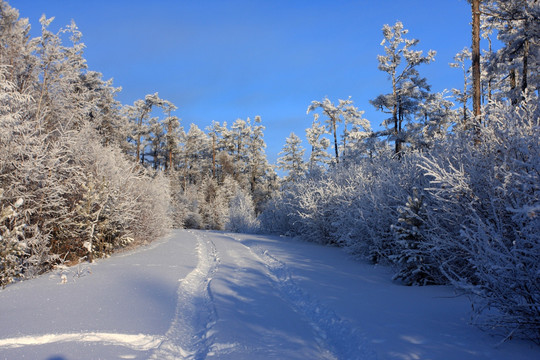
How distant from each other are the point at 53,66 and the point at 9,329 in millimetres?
14337

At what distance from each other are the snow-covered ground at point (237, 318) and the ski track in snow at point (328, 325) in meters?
0.02

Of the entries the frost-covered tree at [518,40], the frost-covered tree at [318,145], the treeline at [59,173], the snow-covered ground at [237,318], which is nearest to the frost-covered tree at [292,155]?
the frost-covered tree at [318,145]

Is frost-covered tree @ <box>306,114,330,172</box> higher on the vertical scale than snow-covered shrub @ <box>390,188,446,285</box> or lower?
higher

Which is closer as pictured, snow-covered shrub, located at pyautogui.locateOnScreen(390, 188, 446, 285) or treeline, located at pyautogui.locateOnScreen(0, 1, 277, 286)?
snow-covered shrub, located at pyautogui.locateOnScreen(390, 188, 446, 285)

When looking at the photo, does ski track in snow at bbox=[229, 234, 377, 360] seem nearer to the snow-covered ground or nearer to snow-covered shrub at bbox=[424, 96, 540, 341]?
the snow-covered ground

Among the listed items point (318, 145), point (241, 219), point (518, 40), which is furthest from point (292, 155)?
point (518, 40)

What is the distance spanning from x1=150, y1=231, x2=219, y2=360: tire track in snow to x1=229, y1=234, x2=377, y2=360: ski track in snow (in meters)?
1.57

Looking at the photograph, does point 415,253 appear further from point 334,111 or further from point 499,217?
point 334,111

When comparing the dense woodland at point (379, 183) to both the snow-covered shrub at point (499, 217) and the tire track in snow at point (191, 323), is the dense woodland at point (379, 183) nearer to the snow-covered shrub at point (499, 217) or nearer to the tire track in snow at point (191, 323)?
the snow-covered shrub at point (499, 217)

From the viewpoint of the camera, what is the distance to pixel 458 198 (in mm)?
6430

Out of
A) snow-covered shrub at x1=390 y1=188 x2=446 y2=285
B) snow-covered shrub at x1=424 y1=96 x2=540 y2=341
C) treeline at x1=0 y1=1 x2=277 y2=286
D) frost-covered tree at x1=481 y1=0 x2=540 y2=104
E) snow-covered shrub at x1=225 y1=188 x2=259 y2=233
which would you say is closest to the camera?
snow-covered shrub at x1=424 y1=96 x2=540 y2=341

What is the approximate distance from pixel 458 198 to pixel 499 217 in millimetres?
872

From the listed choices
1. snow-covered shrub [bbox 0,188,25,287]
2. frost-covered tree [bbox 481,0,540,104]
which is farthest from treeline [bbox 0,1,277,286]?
frost-covered tree [bbox 481,0,540,104]

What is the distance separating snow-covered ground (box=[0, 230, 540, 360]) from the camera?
4035mm
